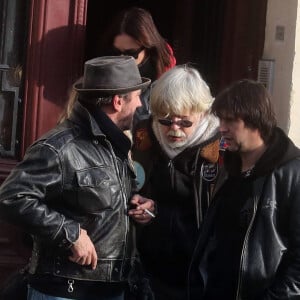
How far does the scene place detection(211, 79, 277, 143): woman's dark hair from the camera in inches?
124

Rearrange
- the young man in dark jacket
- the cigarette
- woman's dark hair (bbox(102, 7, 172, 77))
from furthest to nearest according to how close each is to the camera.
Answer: woman's dark hair (bbox(102, 7, 172, 77)) < the young man in dark jacket < the cigarette

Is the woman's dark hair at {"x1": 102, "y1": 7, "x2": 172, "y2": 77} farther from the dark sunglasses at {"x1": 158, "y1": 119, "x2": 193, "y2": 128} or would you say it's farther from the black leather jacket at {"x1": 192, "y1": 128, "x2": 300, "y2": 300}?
the black leather jacket at {"x1": 192, "y1": 128, "x2": 300, "y2": 300}

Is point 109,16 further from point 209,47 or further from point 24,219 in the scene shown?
point 24,219

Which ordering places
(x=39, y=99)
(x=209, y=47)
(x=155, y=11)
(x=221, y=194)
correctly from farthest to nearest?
(x=155, y=11), (x=209, y=47), (x=39, y=99), (x=221, y=194)

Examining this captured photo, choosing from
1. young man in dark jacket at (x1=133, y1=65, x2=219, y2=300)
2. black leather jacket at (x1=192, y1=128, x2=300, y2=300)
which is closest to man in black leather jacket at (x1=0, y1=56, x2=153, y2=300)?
young man in dark jacket at (x1=133, y1=65, x2=219, y2=300)

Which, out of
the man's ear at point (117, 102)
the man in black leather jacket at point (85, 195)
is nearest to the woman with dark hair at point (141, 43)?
the man in black leather jacket at point (85, 195)

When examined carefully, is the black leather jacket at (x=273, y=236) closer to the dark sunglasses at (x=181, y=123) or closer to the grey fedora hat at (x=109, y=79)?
the dark sunglasses at (x=181, y=123)

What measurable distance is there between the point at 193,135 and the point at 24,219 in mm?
887

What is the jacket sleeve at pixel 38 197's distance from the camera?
10.00ft

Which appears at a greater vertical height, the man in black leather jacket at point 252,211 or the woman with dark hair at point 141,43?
the woman with dark hair at point 141,43

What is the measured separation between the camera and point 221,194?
3.32 meters

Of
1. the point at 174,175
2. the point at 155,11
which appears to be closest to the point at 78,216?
the point at 174,175

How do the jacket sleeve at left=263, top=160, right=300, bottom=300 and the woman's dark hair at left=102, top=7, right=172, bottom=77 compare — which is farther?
the woman's dark hair at left=102, top=7, right=172, bottom=77

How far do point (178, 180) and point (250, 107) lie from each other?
55cm
